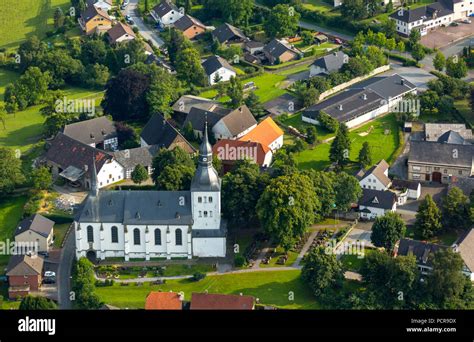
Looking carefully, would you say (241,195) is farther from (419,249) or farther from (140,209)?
(419,249)

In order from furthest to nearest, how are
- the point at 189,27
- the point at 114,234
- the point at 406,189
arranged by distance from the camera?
the point at 189,27 < the point at 406,189 < the point at 114,234

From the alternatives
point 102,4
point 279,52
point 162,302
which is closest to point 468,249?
point 162,302

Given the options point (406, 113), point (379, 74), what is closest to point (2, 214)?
point (406, 113)

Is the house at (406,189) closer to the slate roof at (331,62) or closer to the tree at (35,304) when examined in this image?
the slate roof at (331,62)

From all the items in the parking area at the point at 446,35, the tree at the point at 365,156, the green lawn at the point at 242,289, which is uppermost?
the parking area at the point at 446,35

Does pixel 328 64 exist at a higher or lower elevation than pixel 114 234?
higher

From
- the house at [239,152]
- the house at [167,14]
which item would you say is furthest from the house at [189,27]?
the house at [239,152]

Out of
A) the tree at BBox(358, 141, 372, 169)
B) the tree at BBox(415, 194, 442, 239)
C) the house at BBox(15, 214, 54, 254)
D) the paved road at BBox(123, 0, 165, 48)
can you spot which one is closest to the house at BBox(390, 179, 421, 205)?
the tree at BBox(358, 141, 372, 169)

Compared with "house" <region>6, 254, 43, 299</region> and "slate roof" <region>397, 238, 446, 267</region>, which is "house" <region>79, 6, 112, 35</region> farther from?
"slate roof" <region>397, 238, 446, 267</region>
